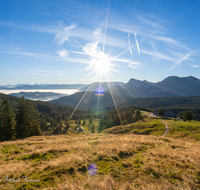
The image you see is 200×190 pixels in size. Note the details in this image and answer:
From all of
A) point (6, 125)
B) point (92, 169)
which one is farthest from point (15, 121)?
point (92, 169)

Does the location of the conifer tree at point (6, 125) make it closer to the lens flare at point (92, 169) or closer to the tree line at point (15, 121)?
the tree line at point (15, 121)

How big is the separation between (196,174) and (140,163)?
3744mm

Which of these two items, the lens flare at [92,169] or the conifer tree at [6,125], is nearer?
the lens flare at [92,169]

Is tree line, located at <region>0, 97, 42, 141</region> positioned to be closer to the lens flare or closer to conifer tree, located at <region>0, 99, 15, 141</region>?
conifer tree, located at <region>0, 99, 15, 141</region>

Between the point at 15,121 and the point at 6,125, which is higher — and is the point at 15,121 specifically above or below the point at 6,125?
above

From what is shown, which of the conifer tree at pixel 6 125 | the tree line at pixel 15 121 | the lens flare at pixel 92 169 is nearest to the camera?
the lens flare at pixel 92 169

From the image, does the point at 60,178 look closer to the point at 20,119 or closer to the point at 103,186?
the point at 103,186

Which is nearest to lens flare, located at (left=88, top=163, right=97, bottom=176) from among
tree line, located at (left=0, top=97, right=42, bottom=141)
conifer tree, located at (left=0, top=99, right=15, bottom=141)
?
tree line, located at (left=0, top=97, right=42, bottom=141)

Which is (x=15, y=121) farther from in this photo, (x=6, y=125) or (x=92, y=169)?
(x=92, y=169)

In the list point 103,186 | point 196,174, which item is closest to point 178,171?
point 196,174

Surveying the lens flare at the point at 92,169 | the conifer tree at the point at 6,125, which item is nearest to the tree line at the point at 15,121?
the conifer tree at the point at 6,125

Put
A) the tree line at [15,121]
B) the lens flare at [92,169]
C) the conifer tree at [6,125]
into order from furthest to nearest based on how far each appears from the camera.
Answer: the tree line at [15,121]
the conifer tree at [6,125]
the lens flare at [92,169]

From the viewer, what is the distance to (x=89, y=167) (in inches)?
358

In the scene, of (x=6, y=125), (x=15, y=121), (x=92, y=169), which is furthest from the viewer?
(x=15, y=121)
